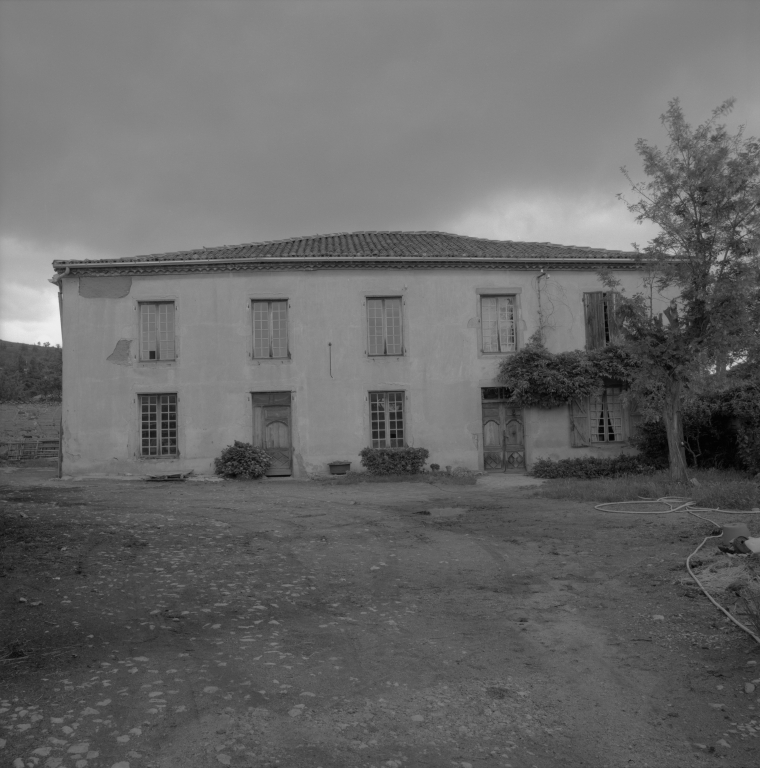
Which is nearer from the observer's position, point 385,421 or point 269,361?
point 269,361

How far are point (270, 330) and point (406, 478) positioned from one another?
5.43 metres

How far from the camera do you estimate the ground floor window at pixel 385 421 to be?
18.2 meters

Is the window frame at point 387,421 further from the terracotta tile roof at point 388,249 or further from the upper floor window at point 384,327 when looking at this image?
the terracotta tile roof at point 388,249

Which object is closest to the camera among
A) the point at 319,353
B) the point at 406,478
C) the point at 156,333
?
the point at 406,478

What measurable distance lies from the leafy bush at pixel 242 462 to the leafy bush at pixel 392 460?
263 centimetres

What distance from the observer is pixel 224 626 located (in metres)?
4.99

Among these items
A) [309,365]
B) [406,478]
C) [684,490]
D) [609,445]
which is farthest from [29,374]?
[684,490]

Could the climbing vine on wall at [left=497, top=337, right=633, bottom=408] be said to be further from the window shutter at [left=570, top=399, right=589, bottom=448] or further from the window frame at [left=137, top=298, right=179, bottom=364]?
the window frame at [left=137, top=298, right=179, bottom=364]

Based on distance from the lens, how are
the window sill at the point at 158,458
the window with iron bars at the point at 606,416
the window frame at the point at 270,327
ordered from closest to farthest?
the window sill at the point at 158,458, the window frame at the point at 270,327, the window with iron bars at the point at 606,416

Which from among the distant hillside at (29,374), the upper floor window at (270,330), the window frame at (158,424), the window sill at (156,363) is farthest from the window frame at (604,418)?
the distant hillside at (29,374)

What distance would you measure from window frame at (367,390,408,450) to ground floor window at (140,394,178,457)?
17.1ft

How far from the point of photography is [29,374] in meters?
44.5

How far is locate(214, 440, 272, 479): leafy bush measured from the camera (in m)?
17.3

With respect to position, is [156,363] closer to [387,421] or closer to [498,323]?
[387,421]
